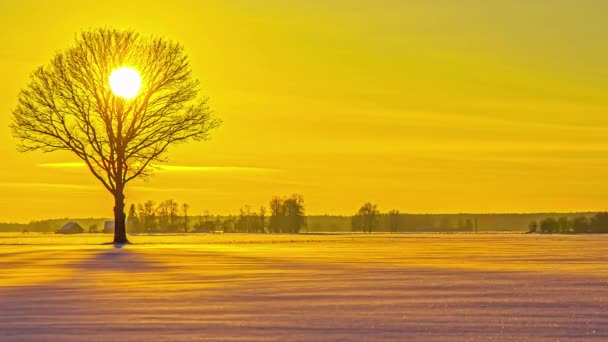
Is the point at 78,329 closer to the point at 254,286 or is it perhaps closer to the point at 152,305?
the point at 152,305

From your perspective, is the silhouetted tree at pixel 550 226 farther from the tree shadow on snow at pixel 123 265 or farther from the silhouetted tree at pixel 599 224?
the tree shadow on snow at pixel 123 265

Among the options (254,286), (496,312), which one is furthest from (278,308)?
(254,286)

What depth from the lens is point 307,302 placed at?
49.5ft

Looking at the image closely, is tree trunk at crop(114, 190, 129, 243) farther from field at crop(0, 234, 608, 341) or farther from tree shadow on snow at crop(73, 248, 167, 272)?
field at crop(0, 234, 608, 341)

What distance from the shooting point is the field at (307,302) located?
11641 millimetres

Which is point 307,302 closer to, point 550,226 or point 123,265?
point 123,265

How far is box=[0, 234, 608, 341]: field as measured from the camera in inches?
458

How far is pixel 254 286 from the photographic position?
18.3 metres

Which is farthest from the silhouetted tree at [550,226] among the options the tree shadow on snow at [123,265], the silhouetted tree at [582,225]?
the tree shadow on snow at [123,265]

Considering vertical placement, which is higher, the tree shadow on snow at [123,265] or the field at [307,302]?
the tree shadow on snow at [123,265]

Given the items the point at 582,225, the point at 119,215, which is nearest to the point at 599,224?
the point at 582,225

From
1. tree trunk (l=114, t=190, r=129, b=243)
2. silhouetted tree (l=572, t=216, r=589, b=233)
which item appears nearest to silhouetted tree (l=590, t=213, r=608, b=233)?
silhouetted tree (l=572, t=216, r=589, b=233)

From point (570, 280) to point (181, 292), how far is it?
6718 millimetres

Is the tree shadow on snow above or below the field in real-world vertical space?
above
